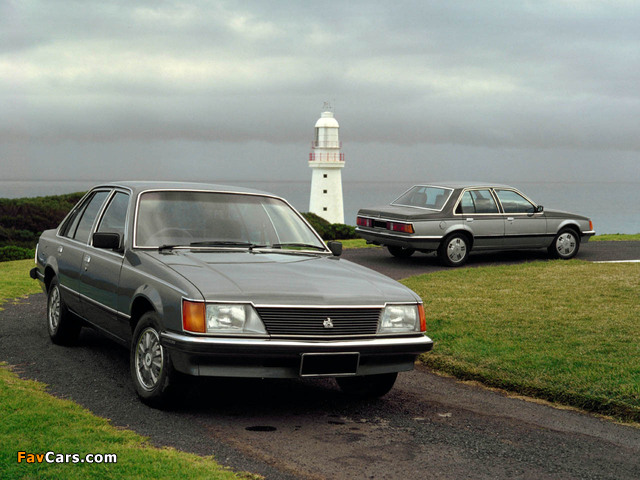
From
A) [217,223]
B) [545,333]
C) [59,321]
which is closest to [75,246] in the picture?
[59,321]

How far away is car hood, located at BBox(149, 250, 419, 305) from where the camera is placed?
5293mm

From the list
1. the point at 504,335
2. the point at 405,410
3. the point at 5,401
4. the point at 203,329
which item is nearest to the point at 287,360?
the point at 203,329

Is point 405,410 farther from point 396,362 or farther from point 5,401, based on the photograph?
point 5,401

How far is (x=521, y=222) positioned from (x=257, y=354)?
1219 cm

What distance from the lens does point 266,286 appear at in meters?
5.38

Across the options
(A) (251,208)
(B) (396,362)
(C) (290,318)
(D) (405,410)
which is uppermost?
(A) (251,208)

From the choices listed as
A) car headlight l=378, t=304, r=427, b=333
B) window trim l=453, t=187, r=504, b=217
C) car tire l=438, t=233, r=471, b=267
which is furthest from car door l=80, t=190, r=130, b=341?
window trim l=453, t=187, r=504, b=217

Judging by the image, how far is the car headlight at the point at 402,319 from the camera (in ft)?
18.4

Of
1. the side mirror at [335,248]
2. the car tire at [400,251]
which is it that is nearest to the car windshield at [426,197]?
the car tire at [400,251]

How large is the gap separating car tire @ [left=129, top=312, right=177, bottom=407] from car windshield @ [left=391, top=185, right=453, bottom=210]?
10.5 meters

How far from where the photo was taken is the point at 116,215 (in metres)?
7.20

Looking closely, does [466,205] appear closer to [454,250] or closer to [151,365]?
[454,250]

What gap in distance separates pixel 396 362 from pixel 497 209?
Answer: 11.0 metres

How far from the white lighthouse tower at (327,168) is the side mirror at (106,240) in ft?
146
